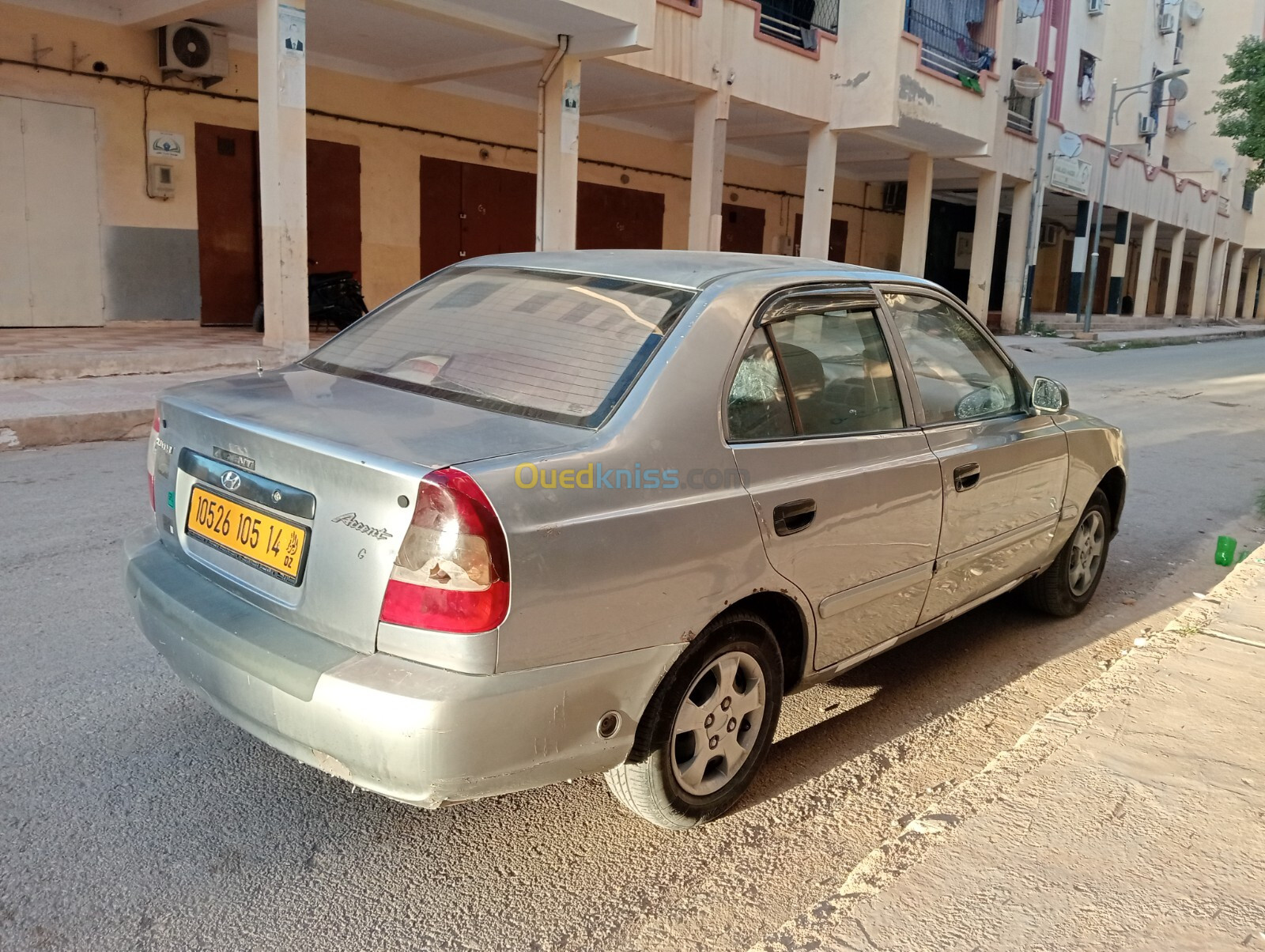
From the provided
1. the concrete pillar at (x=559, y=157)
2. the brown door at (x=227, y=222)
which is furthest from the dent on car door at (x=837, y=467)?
the brown door at (x=227, y=222)

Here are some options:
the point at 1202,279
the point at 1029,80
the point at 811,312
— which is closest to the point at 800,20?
the point at 1029,80

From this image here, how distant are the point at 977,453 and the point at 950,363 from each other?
472mm

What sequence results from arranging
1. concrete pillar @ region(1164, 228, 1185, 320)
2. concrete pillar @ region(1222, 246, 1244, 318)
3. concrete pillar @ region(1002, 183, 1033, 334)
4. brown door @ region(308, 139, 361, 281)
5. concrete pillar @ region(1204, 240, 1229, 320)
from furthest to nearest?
concrete pillar @ region(1222, 246, 1244, 318) → concrete pillar @ region(1204, 240, 1229, 320) → concrete pillar @ region(1164, 228, 1185, 320) → concrete pillar @ region(1002, 183, 1033, 334) → brown door @ region(308, 139, 361, 281)

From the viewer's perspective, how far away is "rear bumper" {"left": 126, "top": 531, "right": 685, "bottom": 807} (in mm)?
2334

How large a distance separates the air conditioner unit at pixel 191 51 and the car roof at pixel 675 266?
452 inches

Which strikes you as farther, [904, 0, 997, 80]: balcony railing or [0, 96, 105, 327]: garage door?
[904, 0, 997, 80]: balcony railing

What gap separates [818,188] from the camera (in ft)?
63.8

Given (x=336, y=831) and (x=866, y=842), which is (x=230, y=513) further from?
(x=866, y=842)

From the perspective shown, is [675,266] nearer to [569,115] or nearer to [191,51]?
[569,115]

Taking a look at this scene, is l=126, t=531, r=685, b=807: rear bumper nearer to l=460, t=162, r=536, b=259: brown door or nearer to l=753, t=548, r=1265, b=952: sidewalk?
Result: l=753, t=548, r=1265, b=952: sidewalk

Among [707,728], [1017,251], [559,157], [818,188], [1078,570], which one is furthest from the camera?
[1017,251]

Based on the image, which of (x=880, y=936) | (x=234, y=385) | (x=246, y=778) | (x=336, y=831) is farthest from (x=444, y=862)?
(x=234, y=385)

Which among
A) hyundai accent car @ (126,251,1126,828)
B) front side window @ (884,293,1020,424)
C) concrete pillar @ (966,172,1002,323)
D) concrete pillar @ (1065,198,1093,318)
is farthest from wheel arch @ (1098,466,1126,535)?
concrete pillar @ (1065,198,1093,318)

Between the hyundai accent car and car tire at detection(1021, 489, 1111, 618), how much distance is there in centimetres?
111
